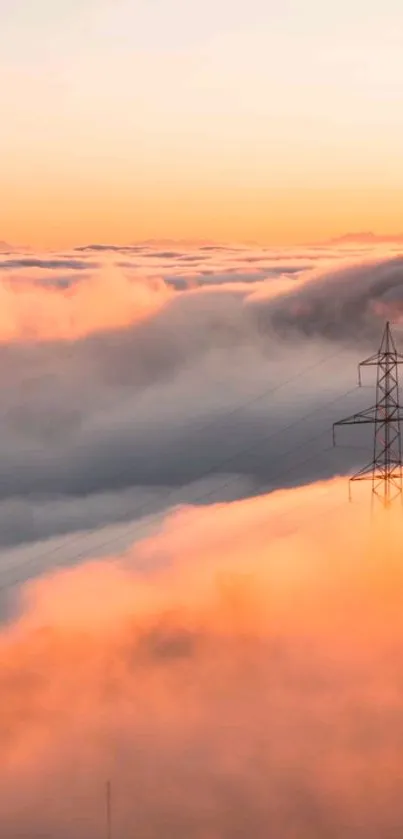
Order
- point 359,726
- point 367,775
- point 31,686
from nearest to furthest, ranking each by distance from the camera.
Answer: point 367,775
point 359,726
point 31,686

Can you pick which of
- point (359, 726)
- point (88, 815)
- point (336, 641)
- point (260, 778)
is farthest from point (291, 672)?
point (88, 815)

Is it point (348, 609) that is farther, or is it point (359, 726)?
point (348, 609)

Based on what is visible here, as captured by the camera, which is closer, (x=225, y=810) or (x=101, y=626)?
(x=225, y=810)

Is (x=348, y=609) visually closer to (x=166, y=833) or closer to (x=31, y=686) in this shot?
(x=31, y=686)

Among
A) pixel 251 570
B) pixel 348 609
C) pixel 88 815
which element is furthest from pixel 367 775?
pixel 251 570

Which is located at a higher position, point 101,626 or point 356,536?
point 356,536

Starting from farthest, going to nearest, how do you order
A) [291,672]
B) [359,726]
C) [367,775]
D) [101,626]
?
[101,626], [291,672], [359,726], [367,775]

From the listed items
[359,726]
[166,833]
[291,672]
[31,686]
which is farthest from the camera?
[31,686]

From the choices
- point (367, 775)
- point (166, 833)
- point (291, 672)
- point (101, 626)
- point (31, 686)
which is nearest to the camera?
point (166, 833)

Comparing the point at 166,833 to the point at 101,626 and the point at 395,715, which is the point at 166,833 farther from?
the point at 101,626
